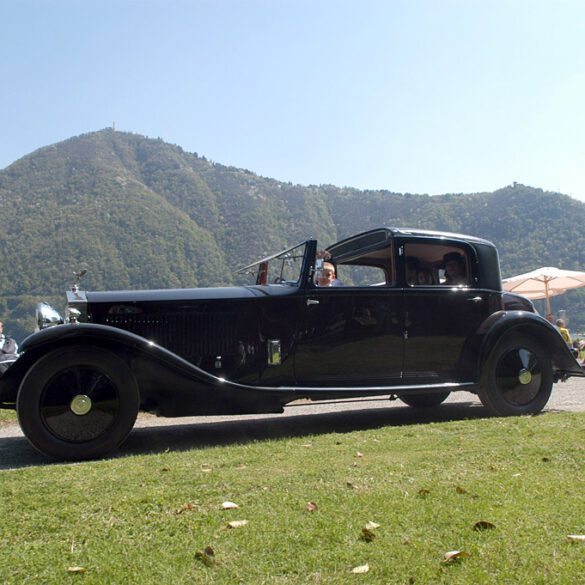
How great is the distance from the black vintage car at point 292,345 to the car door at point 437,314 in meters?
0.01

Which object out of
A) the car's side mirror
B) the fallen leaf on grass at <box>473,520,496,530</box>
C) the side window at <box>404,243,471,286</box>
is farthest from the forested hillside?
the fallen leaf on grass at <box>473,520,496,530</box>

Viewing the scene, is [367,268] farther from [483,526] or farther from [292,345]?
[483,526]

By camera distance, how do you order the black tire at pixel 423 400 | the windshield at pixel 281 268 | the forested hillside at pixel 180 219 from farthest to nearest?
the forested hillside at pixel 180 219 → the black tire at pixel 423 400 → the windshield at pixel 281 268

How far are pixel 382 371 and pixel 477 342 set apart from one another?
3.54ft

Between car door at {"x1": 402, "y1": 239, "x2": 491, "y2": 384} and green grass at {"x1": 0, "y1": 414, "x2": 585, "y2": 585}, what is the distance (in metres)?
1.45

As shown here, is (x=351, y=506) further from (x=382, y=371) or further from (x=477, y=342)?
(x=477, y=342)

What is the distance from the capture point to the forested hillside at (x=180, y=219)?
7012 centimetres

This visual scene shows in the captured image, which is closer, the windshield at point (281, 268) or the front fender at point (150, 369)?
the front fender at point (150, 369)

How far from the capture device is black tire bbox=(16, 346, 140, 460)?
4.29 meters

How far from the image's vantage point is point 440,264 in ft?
19.8

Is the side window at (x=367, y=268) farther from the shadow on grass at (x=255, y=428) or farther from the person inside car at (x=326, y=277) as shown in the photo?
the shadow on grass at (x=255, y=428)

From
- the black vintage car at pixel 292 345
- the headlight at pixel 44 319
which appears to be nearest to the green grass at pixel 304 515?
the black vintage car at pixel 292 345

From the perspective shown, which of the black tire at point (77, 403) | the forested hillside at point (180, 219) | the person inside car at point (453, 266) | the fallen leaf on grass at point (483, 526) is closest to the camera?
the fallen leaf on grass at point (483, 526)

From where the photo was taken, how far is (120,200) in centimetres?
9819
